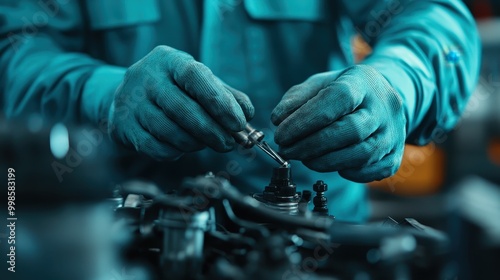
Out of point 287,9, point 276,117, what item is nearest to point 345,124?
point 276,117

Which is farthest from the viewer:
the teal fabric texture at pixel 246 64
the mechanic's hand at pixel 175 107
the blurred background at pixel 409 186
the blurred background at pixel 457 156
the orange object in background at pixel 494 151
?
the orange object in background at pixel 494 151

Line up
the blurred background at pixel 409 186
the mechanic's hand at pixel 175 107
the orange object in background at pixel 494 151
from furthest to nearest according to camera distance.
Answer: the orange object in background at pixel 494 151 → the mechanic's hand at pixel 175 107 → the blurred background at pixel 409 186

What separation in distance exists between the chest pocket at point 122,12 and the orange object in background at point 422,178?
38.6 inches

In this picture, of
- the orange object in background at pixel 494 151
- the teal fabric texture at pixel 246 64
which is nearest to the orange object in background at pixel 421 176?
the orange object in background at pixel 494 151

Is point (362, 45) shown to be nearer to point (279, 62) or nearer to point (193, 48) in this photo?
point (279, 62)

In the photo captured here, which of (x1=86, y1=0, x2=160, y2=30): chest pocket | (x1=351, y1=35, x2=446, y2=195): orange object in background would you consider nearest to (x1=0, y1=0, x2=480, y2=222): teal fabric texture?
(x1=86, y1=0, x2=160, y2=30): chest pocket

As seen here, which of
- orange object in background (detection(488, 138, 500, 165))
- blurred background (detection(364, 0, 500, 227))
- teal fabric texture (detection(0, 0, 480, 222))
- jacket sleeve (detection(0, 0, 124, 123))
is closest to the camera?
teal fabric texture (detection(0, 0, 480, 222))

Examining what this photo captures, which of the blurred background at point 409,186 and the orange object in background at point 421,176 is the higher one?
the blurred background at point 409,186

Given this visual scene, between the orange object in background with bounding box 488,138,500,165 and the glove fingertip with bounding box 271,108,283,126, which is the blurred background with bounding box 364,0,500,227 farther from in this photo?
the glove fingertip with bounding box 271,108,283,126

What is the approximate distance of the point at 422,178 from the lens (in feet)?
5.62

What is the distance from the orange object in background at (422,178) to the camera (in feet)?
5.46

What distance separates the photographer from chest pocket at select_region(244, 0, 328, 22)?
3.32 ft

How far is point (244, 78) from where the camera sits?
1017 mm

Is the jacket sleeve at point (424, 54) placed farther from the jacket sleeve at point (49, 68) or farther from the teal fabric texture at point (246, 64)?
the jacket sleeve at point (49, 68)
